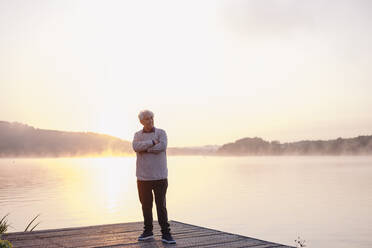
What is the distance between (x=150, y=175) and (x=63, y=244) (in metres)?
1.81

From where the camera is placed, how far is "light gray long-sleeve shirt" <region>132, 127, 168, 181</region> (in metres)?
6.79

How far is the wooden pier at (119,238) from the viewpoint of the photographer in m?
7.12

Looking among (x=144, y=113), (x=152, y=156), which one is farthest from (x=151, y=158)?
(x=144, y=113)

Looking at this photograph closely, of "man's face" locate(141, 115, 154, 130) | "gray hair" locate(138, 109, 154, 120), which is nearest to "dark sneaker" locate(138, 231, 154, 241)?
"man's face" locate(141, 115, 154, 130)

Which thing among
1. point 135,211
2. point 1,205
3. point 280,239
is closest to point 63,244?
point 280,239

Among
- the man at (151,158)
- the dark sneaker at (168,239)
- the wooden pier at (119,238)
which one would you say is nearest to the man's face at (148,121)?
the man at (151,158)

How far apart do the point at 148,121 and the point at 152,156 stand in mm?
523

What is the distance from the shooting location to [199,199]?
2745 cm

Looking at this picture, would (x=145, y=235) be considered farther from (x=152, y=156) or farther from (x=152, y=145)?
(x=152, y=145)

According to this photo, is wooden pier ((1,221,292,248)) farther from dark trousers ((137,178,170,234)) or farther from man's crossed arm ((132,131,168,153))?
man's crossed arm ((132,131,168,153))

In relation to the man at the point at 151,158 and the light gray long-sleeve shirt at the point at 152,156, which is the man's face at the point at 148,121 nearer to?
the man at the point at 151,158

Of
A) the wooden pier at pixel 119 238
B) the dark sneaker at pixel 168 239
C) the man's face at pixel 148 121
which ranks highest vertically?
the man's face at pixel 148 121

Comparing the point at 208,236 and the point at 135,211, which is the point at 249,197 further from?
the point at 208,236

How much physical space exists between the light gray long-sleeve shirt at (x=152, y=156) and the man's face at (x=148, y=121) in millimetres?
110
